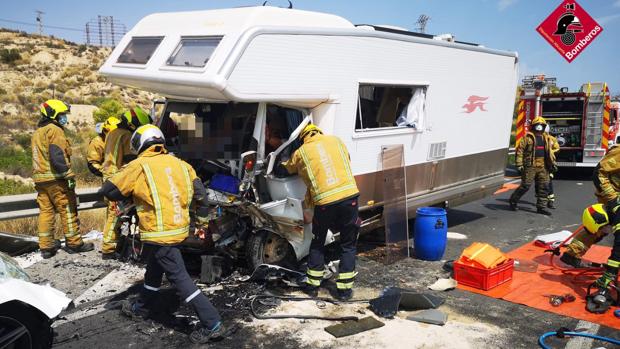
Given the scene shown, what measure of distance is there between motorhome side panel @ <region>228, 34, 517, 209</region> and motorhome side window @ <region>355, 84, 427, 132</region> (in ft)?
0.45

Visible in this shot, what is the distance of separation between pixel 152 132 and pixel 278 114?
1516 mm

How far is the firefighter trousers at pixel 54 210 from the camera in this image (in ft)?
21.3

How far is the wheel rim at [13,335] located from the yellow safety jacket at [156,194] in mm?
1102

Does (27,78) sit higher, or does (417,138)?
(27,78)

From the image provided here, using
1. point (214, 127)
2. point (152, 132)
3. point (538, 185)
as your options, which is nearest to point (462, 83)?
point (538, 185)

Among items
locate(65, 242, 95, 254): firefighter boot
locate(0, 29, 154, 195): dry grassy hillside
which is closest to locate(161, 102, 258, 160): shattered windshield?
locate(65, 242, 95, 254): firefighter boot

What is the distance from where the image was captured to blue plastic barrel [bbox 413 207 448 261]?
6.52 metres

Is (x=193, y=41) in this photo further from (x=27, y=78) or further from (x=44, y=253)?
(x=27, y=78)

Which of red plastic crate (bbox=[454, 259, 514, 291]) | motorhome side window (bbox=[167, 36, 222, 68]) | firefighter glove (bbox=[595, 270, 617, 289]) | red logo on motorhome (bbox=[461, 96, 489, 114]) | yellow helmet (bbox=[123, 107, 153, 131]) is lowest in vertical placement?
red plastic crate (bbox=[454, 259, 514, 291])

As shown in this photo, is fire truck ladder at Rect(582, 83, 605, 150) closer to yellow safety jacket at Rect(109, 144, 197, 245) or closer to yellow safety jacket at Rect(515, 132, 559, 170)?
yellow safety jacket at Rect(515, 132, 559, 170)

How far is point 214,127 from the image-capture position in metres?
5.60

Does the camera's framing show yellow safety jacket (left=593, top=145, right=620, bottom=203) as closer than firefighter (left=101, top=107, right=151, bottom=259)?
Yes

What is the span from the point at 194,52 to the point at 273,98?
35.3 inches

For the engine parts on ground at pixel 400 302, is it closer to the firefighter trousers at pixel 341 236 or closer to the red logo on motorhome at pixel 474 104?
the firefighter trousers at pixel 341 236
